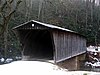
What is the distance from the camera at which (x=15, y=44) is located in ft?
101

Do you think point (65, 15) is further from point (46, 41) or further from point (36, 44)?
point (36, 44)

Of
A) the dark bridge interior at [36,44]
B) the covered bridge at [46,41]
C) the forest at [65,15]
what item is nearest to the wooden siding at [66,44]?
the covered bridge at [46,41]

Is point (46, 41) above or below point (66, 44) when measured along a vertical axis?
above

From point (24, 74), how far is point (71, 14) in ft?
111

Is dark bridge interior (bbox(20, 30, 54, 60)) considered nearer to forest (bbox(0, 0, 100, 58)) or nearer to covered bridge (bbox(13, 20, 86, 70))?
covered bridge (bbox(13, 20, 86, 70))

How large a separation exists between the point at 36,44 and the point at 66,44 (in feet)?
8.68

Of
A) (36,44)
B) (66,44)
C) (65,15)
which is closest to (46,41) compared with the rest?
(36,44)

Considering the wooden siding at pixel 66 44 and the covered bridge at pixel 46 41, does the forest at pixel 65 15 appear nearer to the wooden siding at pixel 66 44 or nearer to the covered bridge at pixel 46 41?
the wooden siding at pixel 66 44

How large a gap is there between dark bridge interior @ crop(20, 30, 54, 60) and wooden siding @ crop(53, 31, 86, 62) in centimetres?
98

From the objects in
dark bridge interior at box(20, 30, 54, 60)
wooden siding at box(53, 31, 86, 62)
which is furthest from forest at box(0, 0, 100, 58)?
dark bridge interior at box(20, 30, 54, 60)

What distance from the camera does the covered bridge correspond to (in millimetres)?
19312

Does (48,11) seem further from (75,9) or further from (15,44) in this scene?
(15,44)

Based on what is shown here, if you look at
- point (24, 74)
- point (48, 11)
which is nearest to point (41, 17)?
point (48, 11)

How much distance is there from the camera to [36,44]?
23203 millimetres
